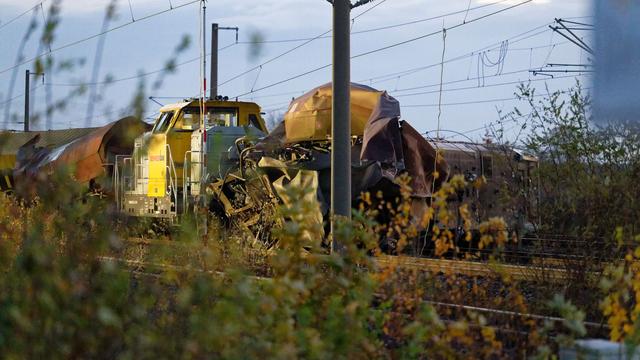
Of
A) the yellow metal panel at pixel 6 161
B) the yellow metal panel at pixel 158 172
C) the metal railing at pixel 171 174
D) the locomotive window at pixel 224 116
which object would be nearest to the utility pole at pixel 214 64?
the locomotive window at pixel 224 116

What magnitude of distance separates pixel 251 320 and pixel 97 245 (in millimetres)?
772

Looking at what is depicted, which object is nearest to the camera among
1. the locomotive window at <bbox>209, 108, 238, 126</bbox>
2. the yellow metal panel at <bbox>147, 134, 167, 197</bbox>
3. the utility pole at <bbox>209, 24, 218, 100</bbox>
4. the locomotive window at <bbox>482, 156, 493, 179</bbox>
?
the locomotive window at <bbox>482, 156, 493, 179</bbox>

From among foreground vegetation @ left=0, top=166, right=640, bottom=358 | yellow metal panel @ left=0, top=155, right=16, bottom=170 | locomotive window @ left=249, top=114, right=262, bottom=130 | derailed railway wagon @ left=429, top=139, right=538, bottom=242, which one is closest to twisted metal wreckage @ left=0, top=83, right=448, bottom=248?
derailed railway wagon @ left=429, top=139, right=538, bottom=242

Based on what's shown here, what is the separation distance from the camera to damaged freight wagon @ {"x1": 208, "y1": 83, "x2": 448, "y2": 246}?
14945 mm

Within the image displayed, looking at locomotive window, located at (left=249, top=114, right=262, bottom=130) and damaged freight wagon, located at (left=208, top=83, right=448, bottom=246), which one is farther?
locomotive window, located at (left=249, top=114, right=262, bottom=130)

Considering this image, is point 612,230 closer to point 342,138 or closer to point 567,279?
point 567,279

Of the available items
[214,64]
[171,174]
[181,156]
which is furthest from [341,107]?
[214,64]

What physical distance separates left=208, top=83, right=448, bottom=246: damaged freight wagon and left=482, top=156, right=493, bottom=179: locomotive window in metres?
2.70

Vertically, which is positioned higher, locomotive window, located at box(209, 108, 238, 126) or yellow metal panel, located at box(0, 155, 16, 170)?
locomotive window, located at box(209, 108, 238, 126)

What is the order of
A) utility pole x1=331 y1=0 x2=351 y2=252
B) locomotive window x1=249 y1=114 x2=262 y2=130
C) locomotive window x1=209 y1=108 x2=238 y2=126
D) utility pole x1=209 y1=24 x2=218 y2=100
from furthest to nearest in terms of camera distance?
utility pole x1=209 y1=24 x2=218 y2=100 → locomotive window x1=249 y1=114 x2=262 y2=130 → locomotive window x1=209 y1=108 x2=238 y2=126 → utility pole x1=331 y1=0 x2=351 y2=252

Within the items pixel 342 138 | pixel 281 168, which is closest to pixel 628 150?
pixel 342 138

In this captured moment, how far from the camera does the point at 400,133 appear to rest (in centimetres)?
1555

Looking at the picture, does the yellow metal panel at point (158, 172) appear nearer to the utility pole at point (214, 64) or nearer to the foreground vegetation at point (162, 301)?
the utility pole at point (214, 64)

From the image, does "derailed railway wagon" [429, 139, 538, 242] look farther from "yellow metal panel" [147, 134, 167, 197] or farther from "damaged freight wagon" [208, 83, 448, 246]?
"yellow metal panel" [147, 134, 167, 197]
